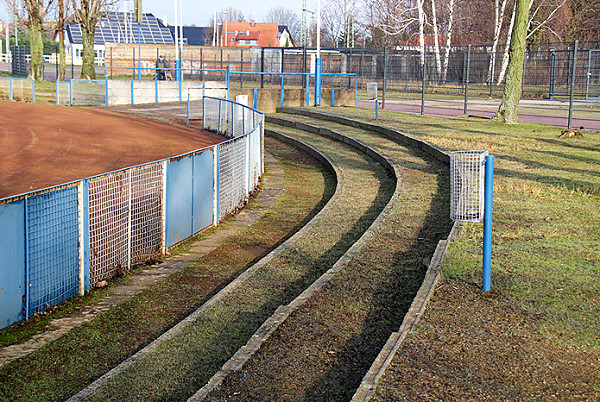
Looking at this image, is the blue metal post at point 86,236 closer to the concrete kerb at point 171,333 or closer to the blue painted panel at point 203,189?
the concrete kerb at point 171,333

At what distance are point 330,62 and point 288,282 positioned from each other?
40528 millimetres

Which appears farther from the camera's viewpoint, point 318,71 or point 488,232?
point 318,71

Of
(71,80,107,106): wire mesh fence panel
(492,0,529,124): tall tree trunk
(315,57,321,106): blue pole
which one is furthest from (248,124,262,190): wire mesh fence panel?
(71,80,107,106): wire mesh fence panel

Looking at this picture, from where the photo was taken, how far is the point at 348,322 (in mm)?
6020

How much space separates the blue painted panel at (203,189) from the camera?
420 inches

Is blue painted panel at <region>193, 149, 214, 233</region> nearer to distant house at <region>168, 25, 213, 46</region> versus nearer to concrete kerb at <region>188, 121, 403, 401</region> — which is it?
concrete kerb at <region>188, 121, 403, 401</region>

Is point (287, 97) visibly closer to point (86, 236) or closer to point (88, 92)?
point (88, 92)

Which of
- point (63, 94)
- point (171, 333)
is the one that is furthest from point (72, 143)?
point (171, 333)

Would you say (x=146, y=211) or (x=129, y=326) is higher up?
(x=146, y=211)

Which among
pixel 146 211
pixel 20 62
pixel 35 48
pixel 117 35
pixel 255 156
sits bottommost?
pixel 146 211

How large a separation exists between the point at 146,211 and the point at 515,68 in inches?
653

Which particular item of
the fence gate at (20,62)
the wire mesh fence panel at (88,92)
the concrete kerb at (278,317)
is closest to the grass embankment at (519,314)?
the concrete kerb at (278,317)

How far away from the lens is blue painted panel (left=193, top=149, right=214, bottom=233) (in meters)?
10.7

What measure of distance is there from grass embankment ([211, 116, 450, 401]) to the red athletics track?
8.55 metres
